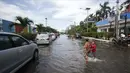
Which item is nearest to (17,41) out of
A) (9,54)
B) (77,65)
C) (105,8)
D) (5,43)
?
(5,43)

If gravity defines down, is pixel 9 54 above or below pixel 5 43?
below

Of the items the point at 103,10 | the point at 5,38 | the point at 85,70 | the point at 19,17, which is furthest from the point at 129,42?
the point at 103,10

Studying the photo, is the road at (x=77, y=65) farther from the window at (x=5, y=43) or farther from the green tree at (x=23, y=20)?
the green tree at (x=23, y=20)

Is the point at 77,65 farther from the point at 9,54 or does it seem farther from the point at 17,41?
the point at 9,54

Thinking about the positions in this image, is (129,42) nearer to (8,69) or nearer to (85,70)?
(85,70)

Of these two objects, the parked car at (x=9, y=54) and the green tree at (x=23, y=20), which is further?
the green tree at (x=23, y=20)

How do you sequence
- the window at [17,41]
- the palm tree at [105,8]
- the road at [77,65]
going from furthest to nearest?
1. the palm tree at [105,8]
2. the road at [77,65]
3. the window at [17,41]

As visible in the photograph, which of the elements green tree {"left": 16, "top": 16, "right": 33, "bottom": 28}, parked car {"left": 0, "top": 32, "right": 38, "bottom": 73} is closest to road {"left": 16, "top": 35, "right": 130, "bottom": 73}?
parked car {"left": 0, "top": 32, "right": 38, "bottom": 73}

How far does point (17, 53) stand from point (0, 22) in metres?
31.6


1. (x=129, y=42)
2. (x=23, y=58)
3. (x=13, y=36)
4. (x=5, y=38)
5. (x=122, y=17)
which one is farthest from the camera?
(x=122, y=17)

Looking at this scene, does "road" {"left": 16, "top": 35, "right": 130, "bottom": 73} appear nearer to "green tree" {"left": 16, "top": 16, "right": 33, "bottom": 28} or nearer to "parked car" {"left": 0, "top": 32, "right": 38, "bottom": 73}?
"parked car" {"left": 0, "top": 32, "right": 38, "bottom": 73}

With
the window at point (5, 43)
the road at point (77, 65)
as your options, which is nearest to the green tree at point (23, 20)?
the road at point (77, 65)

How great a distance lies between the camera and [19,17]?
32.0 metres

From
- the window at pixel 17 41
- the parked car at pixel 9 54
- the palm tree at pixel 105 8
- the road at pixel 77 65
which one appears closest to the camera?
the parked car at pixel 9 54
